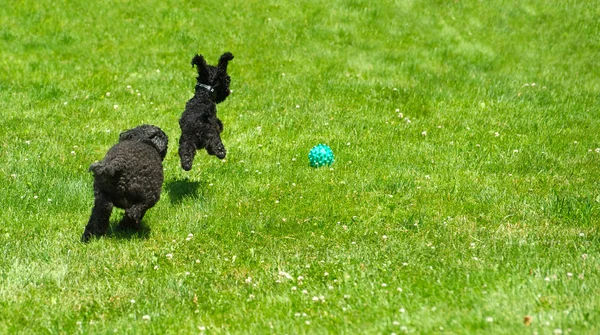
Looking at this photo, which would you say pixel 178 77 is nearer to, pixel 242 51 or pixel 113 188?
pixel 242 51

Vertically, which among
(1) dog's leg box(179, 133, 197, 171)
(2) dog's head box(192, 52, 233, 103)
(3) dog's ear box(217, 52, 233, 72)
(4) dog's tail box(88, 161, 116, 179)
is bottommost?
(1) dog's leg box(179, 133, 197, 171)

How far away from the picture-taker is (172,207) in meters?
9.45

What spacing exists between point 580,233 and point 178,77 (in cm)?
967

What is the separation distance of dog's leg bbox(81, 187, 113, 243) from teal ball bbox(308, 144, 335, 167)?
3.68 m

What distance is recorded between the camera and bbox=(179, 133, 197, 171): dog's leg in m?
9.26

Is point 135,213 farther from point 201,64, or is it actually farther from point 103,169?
point 201,64

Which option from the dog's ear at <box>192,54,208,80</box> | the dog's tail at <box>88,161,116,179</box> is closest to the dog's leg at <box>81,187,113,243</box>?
the dog's tail at <box>88,161,116,179</box>

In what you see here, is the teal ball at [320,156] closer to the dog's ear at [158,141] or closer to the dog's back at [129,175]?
the dog's ear at [158,141]

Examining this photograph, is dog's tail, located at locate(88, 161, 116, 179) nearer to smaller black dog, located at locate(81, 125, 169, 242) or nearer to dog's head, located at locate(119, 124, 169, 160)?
smaller black dog, located at locate(81, 125, 169, 242)

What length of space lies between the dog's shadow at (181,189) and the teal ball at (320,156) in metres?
1.84

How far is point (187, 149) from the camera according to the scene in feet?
30.8

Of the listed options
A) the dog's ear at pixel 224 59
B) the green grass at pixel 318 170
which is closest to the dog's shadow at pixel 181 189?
the green grass at pixel 318 170

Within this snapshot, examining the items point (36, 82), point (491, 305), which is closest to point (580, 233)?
point (491, 305)

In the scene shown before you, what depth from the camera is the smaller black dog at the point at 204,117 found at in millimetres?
9453
